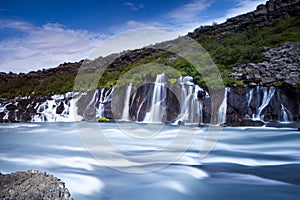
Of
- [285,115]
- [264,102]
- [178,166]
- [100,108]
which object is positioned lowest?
[178,166]

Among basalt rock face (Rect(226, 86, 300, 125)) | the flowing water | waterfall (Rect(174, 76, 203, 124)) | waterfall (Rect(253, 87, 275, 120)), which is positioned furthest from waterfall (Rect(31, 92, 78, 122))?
waterfall (Rect(253, 87, 275, 120))

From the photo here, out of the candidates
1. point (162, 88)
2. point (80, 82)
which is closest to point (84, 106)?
point (80, 82)

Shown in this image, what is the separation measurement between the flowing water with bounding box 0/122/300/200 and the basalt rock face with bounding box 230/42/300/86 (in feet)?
8.78

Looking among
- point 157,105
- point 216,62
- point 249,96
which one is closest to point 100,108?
point 157,105

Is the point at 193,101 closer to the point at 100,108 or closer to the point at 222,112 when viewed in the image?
the point at 222,112

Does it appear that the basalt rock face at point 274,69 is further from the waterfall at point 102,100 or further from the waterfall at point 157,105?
the waterfall at point 102,100

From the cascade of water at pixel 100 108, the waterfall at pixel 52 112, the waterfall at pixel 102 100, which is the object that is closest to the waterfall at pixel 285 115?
the waterfall at pixel 102 100

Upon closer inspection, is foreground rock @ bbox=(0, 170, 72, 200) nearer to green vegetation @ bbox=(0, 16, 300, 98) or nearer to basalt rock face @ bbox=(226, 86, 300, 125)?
basalt rock face @ bbox=(226, 86, 300, 125)

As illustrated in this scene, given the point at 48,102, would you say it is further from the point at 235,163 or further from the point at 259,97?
the point at 235,163

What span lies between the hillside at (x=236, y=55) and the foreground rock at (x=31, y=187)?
8.56 metres

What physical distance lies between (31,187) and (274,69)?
10.9m

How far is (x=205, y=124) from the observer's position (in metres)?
9.19

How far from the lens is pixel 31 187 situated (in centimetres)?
193

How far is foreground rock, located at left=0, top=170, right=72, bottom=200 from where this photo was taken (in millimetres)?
1845
